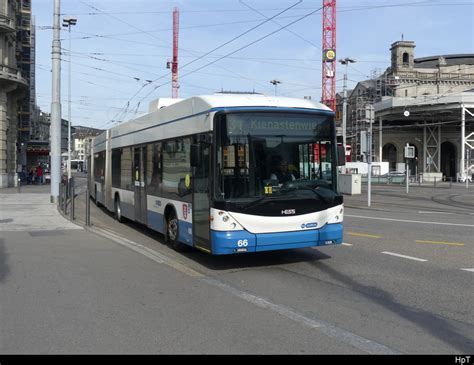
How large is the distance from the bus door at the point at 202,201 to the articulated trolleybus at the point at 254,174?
16mm

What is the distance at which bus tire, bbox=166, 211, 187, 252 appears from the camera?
10.2 m

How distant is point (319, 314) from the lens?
602cm

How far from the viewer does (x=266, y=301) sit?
6.64 m

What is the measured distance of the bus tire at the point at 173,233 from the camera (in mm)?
10172

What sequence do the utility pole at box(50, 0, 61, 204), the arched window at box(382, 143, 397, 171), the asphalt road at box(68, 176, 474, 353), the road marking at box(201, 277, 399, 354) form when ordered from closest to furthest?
1. the road marking at box(201, 277, 399, 354)
2. the asphalt road at box(68, 176, 474, 353)
3. the utility pole at box(50, 0, 61, 204)
4. the arched window at box(382, 143, 397, 171)

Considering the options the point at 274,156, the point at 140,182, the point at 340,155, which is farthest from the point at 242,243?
the point at 140,182

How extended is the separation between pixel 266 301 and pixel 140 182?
6.97m

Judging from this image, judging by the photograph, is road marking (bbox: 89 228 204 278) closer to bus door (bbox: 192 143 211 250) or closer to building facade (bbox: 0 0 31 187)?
bus door (bbox: 192 143 211 250)

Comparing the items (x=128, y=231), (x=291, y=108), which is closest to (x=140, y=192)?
(x=128, y=231)

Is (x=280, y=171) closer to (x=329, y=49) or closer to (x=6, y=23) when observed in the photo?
(x=6, y=23)


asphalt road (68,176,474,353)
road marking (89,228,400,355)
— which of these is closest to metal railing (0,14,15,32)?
asphalt road (68,176,474,353)

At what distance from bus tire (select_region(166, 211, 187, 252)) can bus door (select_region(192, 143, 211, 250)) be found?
1.21m

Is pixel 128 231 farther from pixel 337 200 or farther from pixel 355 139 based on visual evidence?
pixel 355 139

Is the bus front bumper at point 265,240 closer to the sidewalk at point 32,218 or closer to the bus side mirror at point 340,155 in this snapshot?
the bus side mirror at point 340,155
